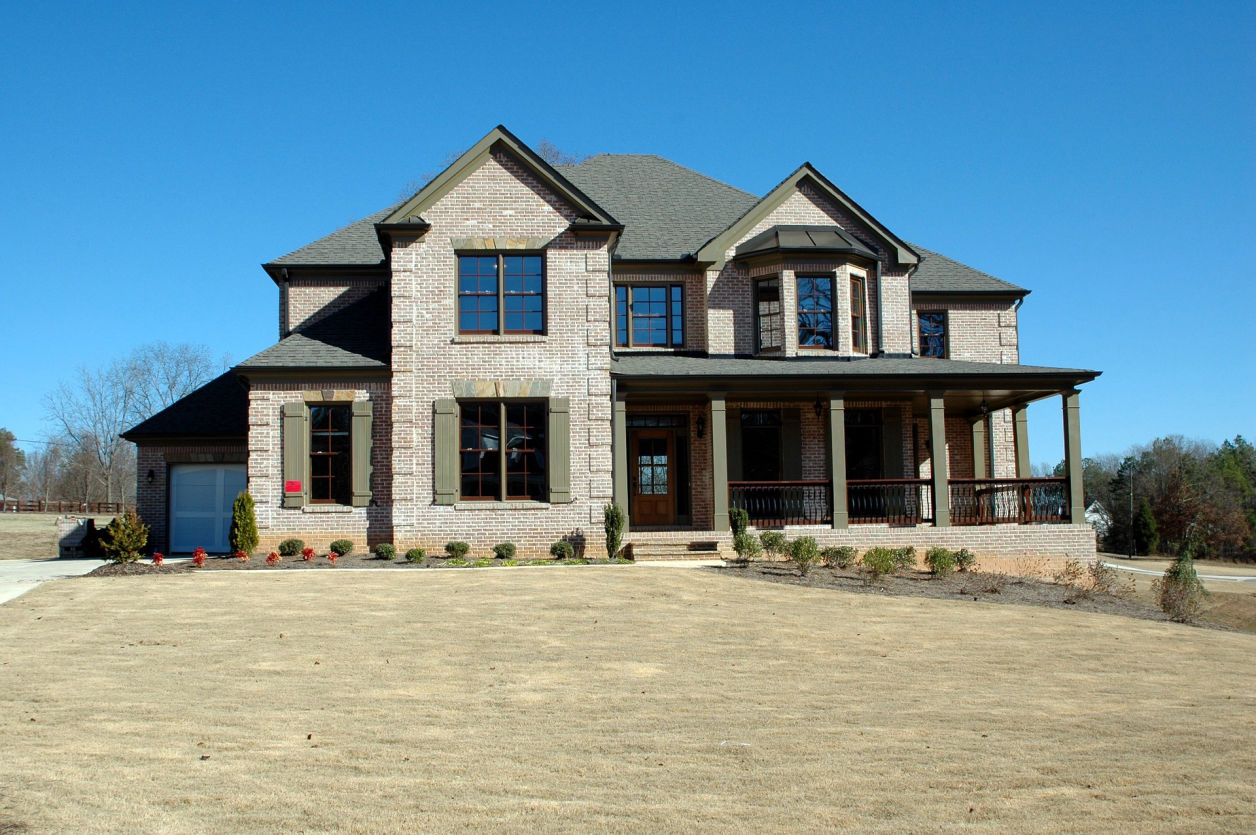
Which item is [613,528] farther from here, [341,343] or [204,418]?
[204,418]

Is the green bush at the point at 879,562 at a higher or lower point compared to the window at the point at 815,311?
lower

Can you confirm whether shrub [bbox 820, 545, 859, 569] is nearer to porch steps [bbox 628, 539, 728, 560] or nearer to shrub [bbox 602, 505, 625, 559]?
porch steps [bbox 628, 539, 728, 560]

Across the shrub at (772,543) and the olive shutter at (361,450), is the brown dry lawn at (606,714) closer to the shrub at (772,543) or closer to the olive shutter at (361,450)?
the shrub at (772,543)

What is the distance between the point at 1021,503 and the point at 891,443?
3.16m

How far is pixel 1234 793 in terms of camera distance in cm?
680

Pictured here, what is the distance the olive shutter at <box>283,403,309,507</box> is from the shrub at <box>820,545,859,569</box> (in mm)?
10565

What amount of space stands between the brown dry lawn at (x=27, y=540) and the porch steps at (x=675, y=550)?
15002 millimetres

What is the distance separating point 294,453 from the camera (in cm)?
2089

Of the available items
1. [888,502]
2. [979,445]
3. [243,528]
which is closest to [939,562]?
[888,502]

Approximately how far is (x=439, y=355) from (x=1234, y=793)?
1666cm

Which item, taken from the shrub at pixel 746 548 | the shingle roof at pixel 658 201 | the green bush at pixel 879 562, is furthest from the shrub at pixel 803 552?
the shingle roof at pixel 658 201

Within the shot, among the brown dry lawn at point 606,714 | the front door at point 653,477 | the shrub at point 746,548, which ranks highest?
the front door at point 653,477

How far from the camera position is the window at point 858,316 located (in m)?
24.0

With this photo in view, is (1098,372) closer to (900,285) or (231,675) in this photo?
(900,285)
